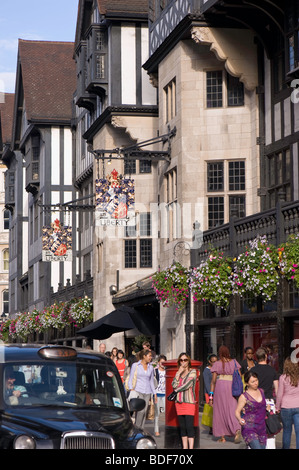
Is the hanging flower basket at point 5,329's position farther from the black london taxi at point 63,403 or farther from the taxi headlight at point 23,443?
the taxi headlight at point 23,443

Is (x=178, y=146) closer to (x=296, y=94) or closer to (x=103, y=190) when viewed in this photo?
(x=103, y=190)

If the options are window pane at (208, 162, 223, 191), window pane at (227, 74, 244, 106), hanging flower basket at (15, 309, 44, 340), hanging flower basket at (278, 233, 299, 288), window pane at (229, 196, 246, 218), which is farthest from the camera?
hanging flower basket at (15, 309, 44, 340)

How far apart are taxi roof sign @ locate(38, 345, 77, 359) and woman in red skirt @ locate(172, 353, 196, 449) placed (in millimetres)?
5009

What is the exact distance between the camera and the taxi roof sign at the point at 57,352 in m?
10.6

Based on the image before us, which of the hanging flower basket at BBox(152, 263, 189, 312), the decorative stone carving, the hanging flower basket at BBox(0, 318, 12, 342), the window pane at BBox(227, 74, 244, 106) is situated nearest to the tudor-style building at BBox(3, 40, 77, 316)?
the hanging flower basket at BBox(0, 318, 12, 342)

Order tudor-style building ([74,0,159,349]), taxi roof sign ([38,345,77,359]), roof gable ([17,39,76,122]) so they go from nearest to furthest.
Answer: taxi roof sign ([38,345,77,359]) → tudor-style building ([74,0,159,349]) → roof gable ([17,39,76,122])

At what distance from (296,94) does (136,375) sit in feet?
29.8

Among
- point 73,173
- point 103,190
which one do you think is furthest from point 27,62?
point 103,190

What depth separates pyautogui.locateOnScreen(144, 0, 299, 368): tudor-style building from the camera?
83.0 ft

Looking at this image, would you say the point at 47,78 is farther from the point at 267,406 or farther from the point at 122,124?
the point at 267,406

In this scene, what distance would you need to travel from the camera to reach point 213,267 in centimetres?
2339

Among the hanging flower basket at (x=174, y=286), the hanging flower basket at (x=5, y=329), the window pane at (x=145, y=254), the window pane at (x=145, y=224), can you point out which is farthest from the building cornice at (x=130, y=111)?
the hanging flower basket at (x=5, y=329)

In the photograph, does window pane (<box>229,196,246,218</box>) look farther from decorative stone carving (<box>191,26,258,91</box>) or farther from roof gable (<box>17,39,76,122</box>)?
roof gable (<box>17,39,76,122</box>)
